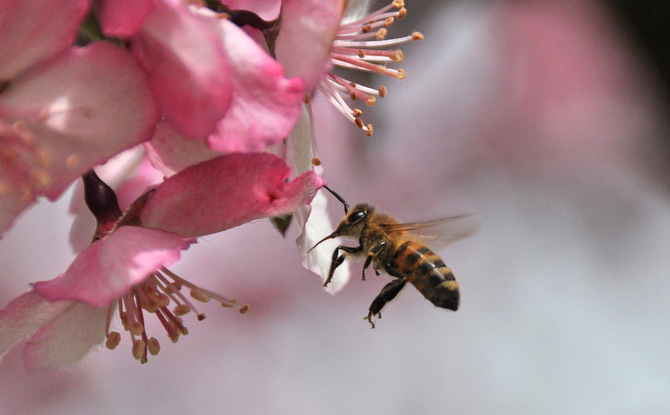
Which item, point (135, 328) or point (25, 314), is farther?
point (135, 328)

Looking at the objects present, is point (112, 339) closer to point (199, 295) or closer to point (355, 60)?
point (199, 295)

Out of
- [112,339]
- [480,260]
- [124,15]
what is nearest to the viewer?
[124,15]

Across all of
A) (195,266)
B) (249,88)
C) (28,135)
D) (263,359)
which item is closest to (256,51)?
(249,88)

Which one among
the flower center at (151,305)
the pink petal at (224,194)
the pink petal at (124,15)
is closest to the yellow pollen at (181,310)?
the flower center at (151,305)

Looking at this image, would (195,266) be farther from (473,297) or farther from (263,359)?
(473,297)

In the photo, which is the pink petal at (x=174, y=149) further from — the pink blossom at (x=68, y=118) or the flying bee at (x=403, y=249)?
the flying bee at (x=403, y=249)

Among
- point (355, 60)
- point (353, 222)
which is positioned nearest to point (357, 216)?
point (353, 222)
